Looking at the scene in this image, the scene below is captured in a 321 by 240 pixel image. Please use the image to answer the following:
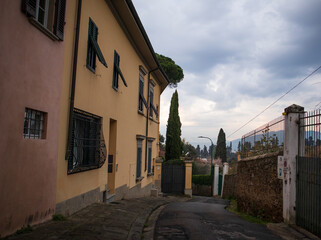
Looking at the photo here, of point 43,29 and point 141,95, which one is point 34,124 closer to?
point 43,29

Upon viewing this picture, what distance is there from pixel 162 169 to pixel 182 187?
205 cm

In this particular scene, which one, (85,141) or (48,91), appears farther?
(85,141)

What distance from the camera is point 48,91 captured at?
5.48 m

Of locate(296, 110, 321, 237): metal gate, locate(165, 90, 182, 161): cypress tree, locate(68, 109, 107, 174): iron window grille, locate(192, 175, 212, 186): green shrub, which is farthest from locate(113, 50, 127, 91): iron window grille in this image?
locate(192, 175, 212, 186): green shrub

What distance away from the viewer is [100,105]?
28.4 feet

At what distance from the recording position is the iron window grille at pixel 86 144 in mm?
6922

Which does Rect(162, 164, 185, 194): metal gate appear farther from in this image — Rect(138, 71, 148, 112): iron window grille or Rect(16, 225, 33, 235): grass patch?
Rect(16, 225, 33, 235): grass patch

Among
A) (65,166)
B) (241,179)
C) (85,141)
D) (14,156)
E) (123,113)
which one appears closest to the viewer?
(14,156)

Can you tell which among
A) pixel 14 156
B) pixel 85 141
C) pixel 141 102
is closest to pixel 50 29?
pixel 14 156

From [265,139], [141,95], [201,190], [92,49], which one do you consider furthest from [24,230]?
[201,190]

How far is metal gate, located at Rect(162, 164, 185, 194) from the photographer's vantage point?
74.2 ft

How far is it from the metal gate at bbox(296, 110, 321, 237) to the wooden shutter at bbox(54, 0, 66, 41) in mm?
5760

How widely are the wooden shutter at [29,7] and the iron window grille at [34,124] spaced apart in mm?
1516

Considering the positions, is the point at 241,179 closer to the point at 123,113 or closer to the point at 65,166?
the point at 123,113
